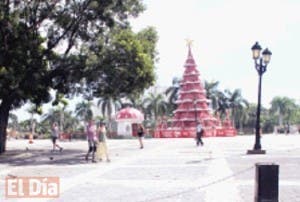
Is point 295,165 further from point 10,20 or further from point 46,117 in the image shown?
point 46,117

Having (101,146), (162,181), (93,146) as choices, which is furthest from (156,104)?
(162,181)

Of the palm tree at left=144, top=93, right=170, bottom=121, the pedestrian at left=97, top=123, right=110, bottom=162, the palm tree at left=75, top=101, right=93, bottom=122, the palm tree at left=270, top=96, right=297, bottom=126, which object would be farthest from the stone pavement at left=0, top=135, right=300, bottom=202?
the palm tree at left=270, top=96, right=297, bottom=126

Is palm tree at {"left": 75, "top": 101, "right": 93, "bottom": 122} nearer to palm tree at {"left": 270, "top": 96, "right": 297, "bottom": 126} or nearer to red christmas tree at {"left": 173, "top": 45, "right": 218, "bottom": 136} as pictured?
red christmas tree at {"left": 173, "top": 45, "right": 218, "bottom": 136}

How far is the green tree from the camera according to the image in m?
26.5

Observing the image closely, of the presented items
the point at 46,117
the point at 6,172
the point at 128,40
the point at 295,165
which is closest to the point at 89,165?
the point at 6,172

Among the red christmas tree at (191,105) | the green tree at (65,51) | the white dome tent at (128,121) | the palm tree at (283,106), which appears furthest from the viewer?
the palm tree at (283,106)

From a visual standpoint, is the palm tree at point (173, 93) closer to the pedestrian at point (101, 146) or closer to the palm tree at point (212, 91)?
the palm tree at point (212, 91)

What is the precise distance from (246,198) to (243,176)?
13.1 feet

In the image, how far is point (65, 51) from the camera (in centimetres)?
2936

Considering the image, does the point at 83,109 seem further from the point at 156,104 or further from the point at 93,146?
the point at 93,146

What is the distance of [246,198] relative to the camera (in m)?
11.2

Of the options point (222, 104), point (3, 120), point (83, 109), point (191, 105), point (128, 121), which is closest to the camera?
point (3, 120)

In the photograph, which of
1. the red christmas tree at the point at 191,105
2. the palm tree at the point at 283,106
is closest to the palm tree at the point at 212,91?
the red christmas tree at the point at 191,105

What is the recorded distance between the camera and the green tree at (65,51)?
26500 millimetres
